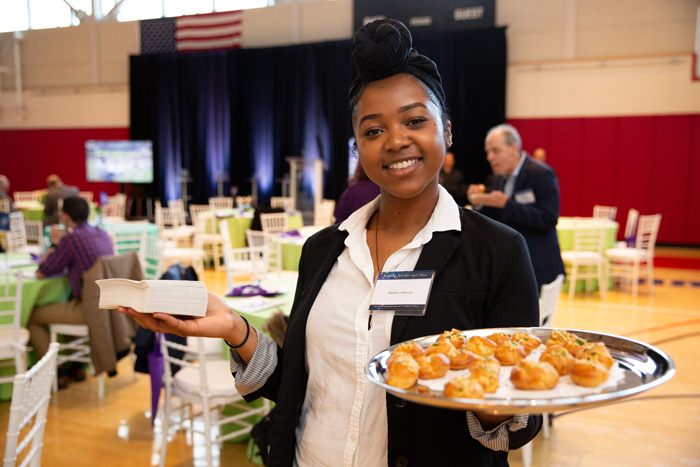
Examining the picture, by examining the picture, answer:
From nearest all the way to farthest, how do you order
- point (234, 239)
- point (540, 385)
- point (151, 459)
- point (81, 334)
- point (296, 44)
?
point (540, 385) < point (151, 459) < point (81, 334) < point (234, 239) < point (296, 44)

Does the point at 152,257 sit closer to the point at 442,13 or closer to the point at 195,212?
the point at 195,212

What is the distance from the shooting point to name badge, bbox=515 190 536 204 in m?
3.59

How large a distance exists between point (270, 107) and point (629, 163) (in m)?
8.32

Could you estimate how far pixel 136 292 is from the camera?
2.85 ft

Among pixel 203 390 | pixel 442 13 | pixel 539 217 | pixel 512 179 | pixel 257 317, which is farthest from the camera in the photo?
pixel 442 13

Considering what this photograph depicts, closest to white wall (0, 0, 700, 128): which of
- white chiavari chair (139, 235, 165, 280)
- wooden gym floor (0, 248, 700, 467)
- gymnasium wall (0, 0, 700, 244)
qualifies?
gymnasium wall (0, 0, 700, 244)

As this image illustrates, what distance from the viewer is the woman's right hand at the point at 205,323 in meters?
0.91

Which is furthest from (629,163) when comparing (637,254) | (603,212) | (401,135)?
(401,135)

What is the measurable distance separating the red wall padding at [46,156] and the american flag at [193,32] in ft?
9.46

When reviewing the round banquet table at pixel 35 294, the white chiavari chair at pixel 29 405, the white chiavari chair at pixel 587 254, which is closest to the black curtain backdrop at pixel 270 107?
the white chiavari chair at pixel 587 254

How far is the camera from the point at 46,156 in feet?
52.6

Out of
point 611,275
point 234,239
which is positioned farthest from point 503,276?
point 234,239

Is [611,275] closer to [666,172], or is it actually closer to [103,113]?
[666,172]

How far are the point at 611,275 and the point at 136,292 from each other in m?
7.62
